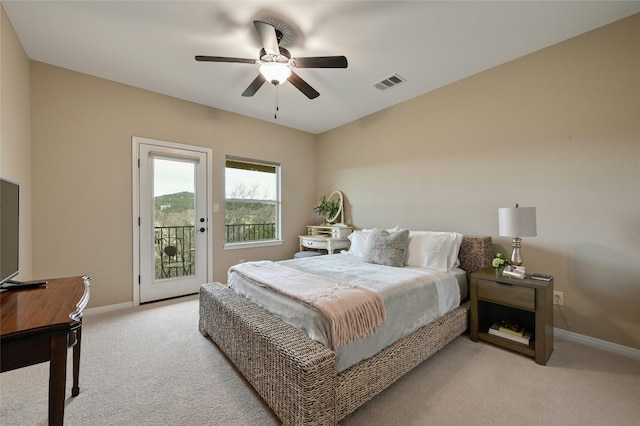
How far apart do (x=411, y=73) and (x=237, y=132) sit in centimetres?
260

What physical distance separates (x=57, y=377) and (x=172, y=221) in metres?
2.69

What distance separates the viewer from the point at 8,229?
1.38 metres

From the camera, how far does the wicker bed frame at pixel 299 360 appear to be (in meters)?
1.23

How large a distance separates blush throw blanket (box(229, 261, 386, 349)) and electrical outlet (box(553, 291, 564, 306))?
6.25 feet

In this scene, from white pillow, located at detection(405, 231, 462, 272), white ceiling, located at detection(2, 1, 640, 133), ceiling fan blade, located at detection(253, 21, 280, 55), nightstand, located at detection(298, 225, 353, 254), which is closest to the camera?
ceiling fan blade, located at detection(253, 21, 280, 55)

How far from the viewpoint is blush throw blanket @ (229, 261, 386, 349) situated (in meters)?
1.44

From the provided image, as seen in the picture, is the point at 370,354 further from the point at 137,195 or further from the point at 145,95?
the point at 145,95

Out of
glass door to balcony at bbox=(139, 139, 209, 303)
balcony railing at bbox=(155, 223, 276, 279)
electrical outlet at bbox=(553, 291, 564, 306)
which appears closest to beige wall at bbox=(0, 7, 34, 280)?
glass door to balcony at bbox=(139, 139, 209, 303)

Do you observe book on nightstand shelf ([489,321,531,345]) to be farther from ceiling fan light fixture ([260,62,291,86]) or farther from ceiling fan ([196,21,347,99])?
ceiling fan light fixture ([260,62,291,86])

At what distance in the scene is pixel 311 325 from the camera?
145 centimetres

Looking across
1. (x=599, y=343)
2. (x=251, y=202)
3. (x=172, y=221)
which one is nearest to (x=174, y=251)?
(x=172, y=221)

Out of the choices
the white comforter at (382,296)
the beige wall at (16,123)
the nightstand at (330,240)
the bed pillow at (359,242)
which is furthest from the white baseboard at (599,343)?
the beige wall at (16,123)

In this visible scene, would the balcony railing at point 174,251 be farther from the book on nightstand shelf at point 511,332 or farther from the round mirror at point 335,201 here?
the book on nightstand shelf at point 511,332

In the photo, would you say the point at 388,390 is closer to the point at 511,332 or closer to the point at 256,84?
the point at 511,332
